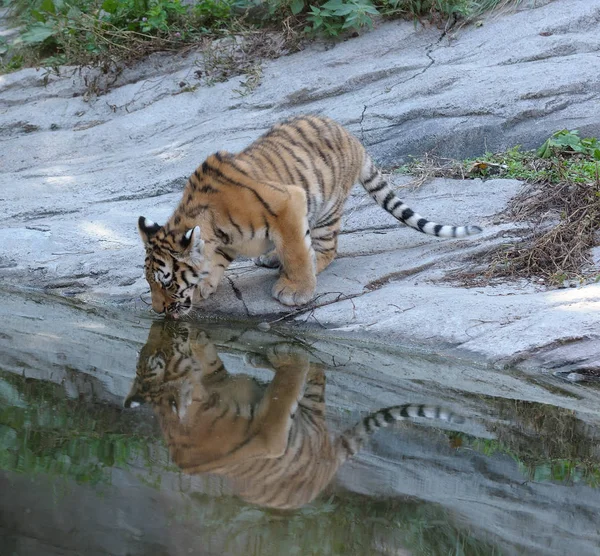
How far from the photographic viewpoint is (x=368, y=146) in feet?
25.3

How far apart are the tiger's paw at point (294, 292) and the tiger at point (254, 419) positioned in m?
0.44

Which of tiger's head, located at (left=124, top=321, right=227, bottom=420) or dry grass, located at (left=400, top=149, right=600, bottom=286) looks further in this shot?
dry grass, located at (left=400, top=149, right=600, bottom=286)

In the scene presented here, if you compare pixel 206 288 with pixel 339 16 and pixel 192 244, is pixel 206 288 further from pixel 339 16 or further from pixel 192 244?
pixel 339 16

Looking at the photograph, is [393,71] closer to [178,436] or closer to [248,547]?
[178,436]

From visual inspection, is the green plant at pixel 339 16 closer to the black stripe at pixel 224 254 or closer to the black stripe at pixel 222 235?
the black stripe at pixel 224 254

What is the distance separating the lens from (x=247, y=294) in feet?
18.0

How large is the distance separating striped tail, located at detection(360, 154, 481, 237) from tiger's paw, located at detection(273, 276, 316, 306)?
1014 millimetres

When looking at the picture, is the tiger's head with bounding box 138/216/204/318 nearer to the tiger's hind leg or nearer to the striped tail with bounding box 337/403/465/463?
the tiger's hind leg

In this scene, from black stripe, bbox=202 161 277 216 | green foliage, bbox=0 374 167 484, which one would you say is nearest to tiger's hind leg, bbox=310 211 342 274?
black stripe, bbox=202 161 277 216

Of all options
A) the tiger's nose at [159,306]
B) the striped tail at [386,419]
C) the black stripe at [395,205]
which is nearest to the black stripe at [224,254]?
the tiger's nose at [159,306]

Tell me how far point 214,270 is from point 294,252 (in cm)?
49

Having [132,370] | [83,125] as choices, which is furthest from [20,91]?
[132,370]

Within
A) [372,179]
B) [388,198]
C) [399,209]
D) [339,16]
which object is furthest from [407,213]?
[339,16]

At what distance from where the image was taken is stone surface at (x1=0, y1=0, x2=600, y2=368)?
4883 mm
